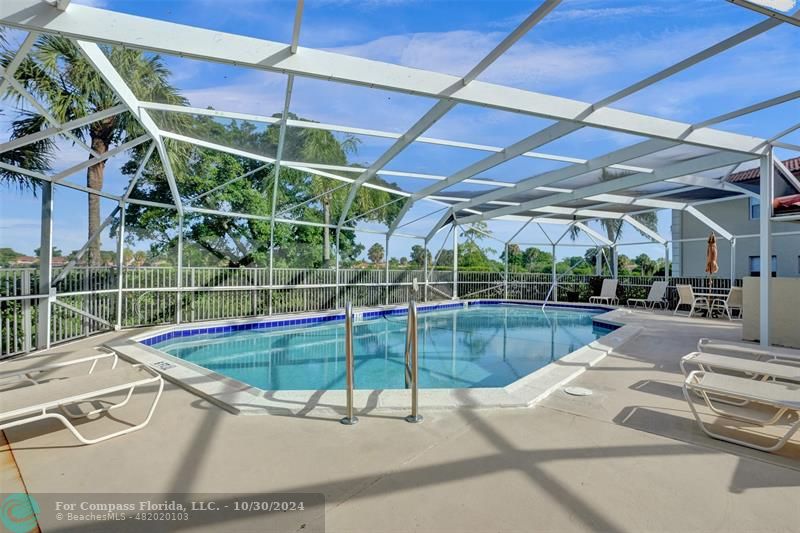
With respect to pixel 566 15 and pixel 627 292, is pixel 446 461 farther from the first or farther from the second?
pixel 627 292

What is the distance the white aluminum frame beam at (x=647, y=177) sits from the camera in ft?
23.5

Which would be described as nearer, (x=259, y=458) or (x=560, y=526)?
(x=560, y=526)

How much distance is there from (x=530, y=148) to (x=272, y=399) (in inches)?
233

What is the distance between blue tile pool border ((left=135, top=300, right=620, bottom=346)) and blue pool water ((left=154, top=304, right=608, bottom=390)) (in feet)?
0.60

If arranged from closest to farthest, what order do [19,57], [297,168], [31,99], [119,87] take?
[19,57] → [31,99] → [119,87] → [297,168]

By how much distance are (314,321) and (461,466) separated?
30.3 ft

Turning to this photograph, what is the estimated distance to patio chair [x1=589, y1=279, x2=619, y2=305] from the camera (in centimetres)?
1473

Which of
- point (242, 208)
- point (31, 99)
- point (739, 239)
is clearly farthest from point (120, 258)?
point (739, 239)

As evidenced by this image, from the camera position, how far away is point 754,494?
2232 mm

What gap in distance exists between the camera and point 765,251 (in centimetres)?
614

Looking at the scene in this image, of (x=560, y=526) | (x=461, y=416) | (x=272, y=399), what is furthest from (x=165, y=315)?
(x=560, y=526)

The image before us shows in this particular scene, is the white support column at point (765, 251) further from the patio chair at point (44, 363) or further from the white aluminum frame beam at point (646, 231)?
the patio chair at point (44, 363)

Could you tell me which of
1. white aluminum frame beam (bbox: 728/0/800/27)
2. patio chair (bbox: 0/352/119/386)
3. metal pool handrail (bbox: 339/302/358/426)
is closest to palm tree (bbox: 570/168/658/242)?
white aluminum frame beam (bbox: 728/0/800/27)

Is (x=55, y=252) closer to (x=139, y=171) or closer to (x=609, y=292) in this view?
(x=139, y=171)
